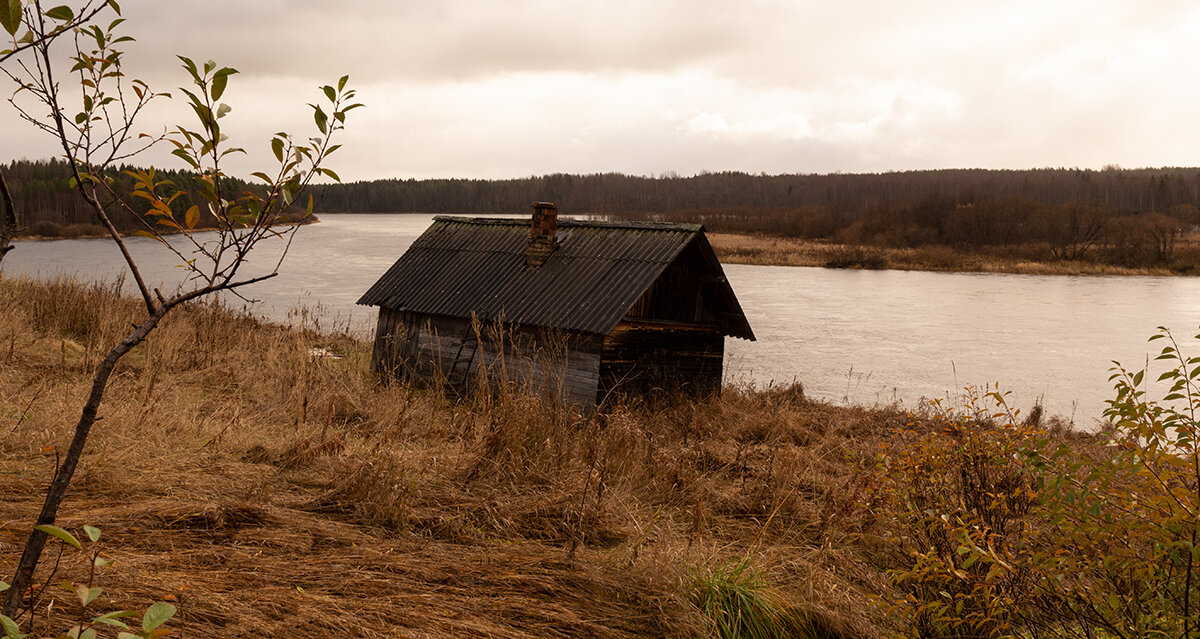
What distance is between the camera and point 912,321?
95.5ft

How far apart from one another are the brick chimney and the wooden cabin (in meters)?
0.02

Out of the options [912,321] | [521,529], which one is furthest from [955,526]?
[912,321]

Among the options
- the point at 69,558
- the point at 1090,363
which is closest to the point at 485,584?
the point at 69,558

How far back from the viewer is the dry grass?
3654 mm

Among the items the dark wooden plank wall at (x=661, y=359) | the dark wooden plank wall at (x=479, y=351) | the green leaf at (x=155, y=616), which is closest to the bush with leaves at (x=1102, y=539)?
the green leaf at (x=155, y=616)

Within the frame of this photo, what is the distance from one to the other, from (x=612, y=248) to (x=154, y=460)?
9.18 metres

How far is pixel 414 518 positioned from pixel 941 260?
56730 mm

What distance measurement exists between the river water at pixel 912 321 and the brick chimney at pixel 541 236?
15.2 ft

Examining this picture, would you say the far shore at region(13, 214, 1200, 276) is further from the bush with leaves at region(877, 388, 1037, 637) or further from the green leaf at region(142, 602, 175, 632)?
the green leaf at region(142, 602, 175, 632)

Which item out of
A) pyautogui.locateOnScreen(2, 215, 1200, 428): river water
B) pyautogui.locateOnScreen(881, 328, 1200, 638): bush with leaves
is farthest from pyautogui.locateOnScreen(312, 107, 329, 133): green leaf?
pyautogui.locateOnScreen(2, 215, 1200, 428): river water

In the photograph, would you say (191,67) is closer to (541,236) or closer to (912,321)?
(541,236)

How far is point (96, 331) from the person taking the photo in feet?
39.3

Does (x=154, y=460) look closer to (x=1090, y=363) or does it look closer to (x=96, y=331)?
(x=96, y=331)

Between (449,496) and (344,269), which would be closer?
(449,496)
